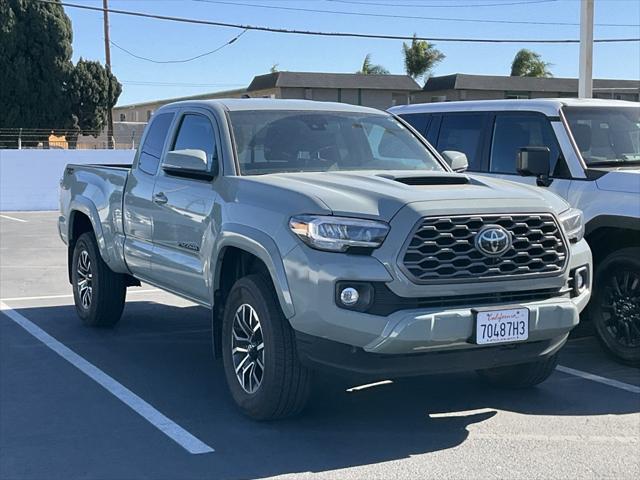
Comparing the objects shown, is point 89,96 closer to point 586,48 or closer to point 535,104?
point 586,48

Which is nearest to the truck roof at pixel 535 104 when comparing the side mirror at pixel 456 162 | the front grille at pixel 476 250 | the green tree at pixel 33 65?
the side mirror at pixel 456 162

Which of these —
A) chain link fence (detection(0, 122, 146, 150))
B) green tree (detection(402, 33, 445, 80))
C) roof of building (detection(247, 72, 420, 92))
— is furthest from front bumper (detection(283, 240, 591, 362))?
green tree (detection(402, 33, 445, 80))

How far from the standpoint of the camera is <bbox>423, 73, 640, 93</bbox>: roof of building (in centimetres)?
4181

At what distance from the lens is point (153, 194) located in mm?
6383

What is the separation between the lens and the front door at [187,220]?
18.3 ft

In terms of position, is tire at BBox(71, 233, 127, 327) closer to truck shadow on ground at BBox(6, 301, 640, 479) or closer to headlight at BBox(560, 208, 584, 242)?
truck shadow on ground at BBox(6, 301, 640, 479)

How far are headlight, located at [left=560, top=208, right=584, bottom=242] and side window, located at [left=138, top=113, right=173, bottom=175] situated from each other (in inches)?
127

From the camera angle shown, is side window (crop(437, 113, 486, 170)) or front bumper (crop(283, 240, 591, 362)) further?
side window (crop(437, 113, 486, 170))

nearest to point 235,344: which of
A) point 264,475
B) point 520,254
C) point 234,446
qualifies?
point 234,446

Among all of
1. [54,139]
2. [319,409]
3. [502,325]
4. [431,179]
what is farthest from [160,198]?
[54,139]

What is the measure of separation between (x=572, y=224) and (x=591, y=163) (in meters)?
1.94

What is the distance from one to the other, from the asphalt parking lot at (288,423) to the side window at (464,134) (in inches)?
81.6

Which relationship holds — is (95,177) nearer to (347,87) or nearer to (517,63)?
(347,87)

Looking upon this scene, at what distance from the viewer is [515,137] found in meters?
7.56
